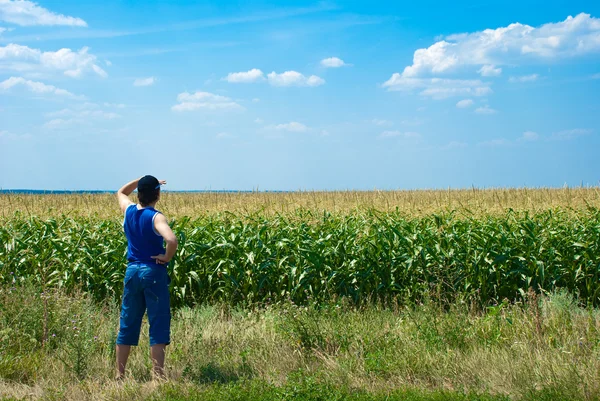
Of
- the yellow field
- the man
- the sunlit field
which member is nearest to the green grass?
the sunlit field

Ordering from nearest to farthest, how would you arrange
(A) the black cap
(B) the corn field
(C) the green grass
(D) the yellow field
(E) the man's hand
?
(C) the green grass → (E) the man's hand → (A) the black cap → (B) the corn field → (D) the yellow field

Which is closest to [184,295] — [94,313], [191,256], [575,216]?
[191,256]

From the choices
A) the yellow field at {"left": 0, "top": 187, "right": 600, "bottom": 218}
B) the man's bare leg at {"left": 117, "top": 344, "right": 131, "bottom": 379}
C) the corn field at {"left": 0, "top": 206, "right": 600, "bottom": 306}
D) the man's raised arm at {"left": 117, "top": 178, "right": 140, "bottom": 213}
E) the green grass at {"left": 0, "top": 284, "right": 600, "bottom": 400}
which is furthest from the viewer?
the yellow field at {"left": 0, "top": 187, "right": 600, "bottom": 218}

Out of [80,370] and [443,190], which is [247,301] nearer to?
[80,370]

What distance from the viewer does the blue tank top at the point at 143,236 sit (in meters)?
4.94

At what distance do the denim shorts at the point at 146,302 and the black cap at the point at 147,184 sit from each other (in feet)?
2.38

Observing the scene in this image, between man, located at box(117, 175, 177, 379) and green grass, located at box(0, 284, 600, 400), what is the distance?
A: 1.28ft

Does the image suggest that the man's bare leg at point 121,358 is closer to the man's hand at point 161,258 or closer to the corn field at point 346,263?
the man's hand at point 161,258

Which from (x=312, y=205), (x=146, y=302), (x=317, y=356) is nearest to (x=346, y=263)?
(x=317, y=356)

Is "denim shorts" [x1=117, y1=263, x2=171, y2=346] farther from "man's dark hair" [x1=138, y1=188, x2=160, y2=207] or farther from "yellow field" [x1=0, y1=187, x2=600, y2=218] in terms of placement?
"yellow field" [x1=0, y1=187, x2=600, y2=218]

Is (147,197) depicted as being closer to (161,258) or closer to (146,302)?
(161,258)

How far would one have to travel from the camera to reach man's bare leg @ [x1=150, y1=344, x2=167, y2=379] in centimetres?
507

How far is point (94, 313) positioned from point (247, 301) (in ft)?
7.35

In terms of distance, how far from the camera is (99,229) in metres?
10.0
